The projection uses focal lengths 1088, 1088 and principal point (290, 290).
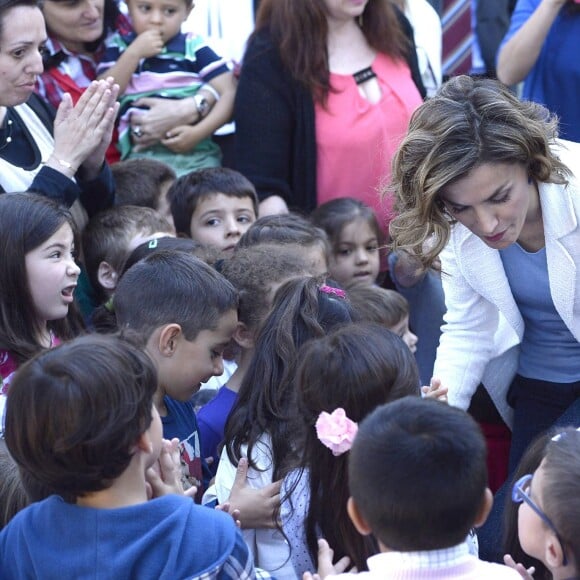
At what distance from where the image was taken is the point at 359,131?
4.04m

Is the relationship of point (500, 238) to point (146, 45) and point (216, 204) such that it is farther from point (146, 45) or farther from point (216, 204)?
point (146, 45)

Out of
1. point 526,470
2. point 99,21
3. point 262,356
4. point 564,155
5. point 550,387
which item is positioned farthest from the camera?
point 99,21

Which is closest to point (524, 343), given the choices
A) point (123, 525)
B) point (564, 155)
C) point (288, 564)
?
point (564, 155)

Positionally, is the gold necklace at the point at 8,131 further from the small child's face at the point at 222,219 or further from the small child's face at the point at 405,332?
the small child's face at the point at 405,332

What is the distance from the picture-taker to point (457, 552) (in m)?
1.75

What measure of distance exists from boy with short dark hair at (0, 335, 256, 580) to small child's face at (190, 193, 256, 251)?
6.32ft

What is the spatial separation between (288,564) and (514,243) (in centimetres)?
118

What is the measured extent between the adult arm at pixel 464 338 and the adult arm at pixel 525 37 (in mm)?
1303

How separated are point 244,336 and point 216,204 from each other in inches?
36.4

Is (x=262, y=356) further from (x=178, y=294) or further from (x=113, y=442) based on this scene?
(x=113, y=442)

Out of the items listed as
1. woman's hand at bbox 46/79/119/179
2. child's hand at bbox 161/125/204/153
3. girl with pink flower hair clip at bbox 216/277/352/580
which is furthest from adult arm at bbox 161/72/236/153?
girl with pink flower hair clip at bbox 216/277/352/580

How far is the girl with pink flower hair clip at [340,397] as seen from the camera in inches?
88.4

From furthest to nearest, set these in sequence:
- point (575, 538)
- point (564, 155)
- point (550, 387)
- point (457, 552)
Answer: point (550, 387) < point (564, 155) < point (575, 538) < point (457, 552)

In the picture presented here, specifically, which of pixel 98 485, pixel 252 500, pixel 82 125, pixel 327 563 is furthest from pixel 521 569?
pixel 82 125
